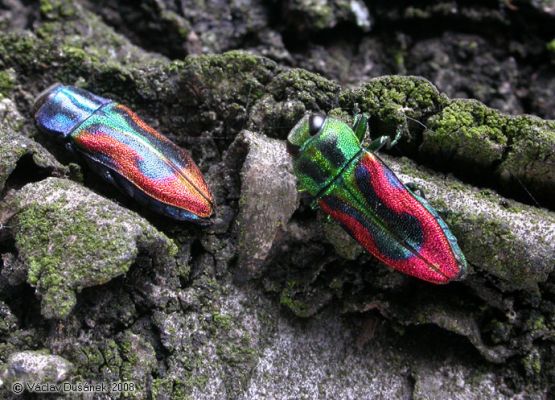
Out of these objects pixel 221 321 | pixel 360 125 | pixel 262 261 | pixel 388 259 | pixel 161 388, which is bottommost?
pixel 161 388

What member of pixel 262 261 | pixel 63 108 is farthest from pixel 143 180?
pixel 262 261

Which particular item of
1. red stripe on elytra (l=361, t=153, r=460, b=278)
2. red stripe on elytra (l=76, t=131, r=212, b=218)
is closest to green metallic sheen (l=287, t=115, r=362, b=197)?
red stripe on elytra (l=361, t=153, r=460, b=278)

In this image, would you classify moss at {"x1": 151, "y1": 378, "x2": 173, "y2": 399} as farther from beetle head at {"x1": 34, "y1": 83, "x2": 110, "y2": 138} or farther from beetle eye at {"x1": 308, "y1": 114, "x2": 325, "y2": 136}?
beetle head at {"x1": 34, "y1": 83, "x2": 110, "y2": 138}

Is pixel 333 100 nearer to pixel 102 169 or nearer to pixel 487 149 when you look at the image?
pixel 487 149

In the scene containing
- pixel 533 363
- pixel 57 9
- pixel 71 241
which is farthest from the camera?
pixel 57 9

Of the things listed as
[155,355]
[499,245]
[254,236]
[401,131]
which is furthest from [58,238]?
[499,245]

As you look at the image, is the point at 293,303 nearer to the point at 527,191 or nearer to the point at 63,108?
the point at 527,191
